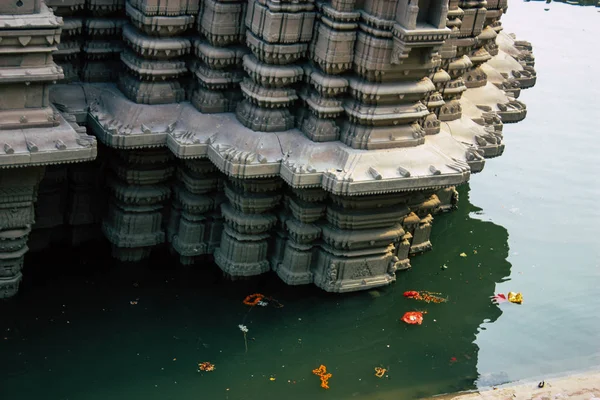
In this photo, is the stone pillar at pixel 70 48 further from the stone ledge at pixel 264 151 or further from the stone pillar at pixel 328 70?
the stone pillar at pixel 328 70

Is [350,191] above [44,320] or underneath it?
above

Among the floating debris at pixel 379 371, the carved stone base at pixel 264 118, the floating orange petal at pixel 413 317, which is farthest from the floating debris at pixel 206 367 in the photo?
the carved stone base at pixel 264 118

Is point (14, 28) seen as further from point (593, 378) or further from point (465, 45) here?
point (593, 378)

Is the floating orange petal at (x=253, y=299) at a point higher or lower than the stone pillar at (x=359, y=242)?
lower

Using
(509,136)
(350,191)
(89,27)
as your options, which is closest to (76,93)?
(89,27)

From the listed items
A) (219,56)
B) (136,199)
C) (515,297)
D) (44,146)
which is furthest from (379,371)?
(44,146)

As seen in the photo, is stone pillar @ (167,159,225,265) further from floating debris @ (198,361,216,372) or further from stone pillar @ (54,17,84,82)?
floating debris @ (198,361,216,372)
